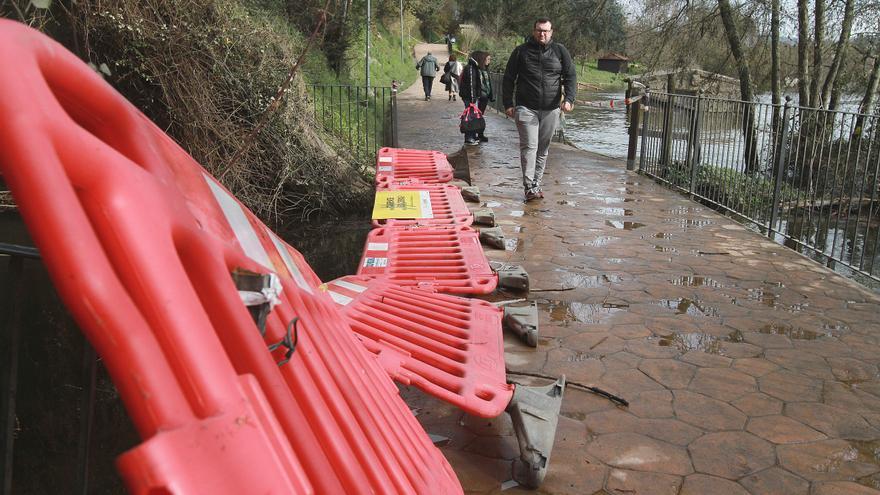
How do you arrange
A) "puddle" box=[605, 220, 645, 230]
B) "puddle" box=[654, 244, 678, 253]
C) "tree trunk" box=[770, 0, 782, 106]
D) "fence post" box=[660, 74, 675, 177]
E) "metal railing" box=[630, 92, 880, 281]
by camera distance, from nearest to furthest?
"puddle" box=[654, 244, 678, 253], "metal railing" box=[630, 92, 880, 281], "puddle" box=[605, 220, 645, 230], "fence post" box=[660, 74, 675, 177], "tree trunk" box=[770, 0, 782, 106]

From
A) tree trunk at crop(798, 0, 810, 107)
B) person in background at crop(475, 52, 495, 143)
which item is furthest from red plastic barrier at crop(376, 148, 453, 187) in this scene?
tree trunk at crop(798, 0, 810, 107)

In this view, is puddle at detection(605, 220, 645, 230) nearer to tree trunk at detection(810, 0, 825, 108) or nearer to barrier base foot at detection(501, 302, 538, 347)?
barrier base foot at detection(501, 302, 538, 347)

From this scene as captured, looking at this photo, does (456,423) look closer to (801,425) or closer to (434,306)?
(434,306)

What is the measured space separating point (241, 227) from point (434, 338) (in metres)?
1.76

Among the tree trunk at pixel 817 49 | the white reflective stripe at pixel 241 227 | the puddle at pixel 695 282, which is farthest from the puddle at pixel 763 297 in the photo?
the tree trunk at pixel 817 49

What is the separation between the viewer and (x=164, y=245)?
1.02 meters

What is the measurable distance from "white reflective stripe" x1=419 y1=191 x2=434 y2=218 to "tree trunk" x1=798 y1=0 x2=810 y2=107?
1198 centimetres

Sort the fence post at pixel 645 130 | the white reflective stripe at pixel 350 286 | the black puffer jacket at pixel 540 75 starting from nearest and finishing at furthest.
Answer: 1. the white reflective stripe at pixel 350 286
2. the black puffer jacket at pixel 540 75
3. the fence post at pixel 645 130

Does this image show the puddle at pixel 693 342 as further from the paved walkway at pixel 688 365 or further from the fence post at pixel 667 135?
the fence post at pixel 667 135

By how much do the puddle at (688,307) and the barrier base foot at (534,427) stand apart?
1.77m

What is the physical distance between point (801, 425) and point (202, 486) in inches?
115

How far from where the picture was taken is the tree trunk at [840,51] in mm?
14047

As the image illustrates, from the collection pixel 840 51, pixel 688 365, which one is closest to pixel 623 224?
pixel 688 365

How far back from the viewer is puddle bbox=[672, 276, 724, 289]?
16.2ft
